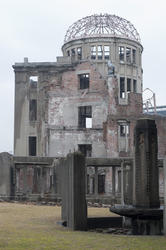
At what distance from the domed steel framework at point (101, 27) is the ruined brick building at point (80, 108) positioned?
25 centimetres

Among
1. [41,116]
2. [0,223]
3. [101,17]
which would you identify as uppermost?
[101,17]

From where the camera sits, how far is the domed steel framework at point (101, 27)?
137 ft

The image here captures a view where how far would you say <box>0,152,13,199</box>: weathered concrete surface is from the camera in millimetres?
25938

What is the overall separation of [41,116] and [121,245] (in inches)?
1207

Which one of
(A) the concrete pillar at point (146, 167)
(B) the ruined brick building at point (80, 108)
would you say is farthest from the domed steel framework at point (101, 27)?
(A) the concrete pillar at point (146, 167)

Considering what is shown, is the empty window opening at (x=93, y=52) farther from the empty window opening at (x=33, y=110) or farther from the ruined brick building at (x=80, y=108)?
the empty window opening at (x=33, y=110)

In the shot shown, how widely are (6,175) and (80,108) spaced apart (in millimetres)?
12736

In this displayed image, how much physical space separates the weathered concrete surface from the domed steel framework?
62.9 feet

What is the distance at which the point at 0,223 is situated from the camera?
36.7 ft

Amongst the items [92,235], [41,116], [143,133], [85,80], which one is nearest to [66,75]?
[85,80]

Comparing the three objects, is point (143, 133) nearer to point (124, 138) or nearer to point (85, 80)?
point (124, 138)

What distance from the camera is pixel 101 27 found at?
138ft

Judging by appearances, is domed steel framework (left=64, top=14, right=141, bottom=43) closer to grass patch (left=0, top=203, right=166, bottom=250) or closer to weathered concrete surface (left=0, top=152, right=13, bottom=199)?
weathered concrete surface (left=0, top=152, right=13, bottom=199)

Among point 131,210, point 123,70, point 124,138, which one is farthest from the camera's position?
point 123,70
